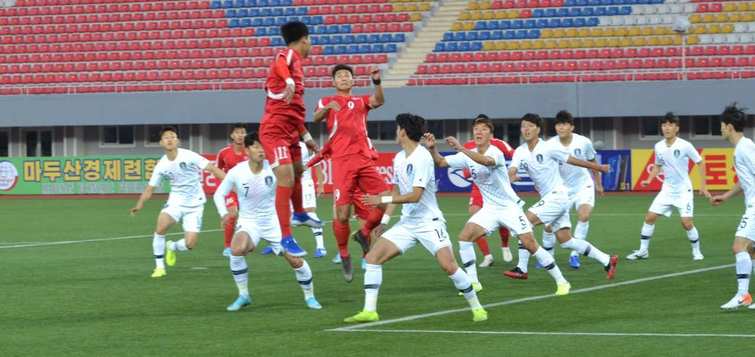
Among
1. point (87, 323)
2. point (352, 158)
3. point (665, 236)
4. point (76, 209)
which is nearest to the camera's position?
point (87, 323)

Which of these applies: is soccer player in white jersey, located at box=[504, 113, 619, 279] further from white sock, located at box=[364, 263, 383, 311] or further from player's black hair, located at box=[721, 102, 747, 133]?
white sock, located at box=[364, 263, 383, 311]

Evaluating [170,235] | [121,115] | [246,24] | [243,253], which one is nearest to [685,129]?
[246,24]

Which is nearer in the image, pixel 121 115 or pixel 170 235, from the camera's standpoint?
A: pixel 170 235

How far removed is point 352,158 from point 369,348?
5376mm

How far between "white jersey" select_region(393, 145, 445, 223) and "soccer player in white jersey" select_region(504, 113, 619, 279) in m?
4.45

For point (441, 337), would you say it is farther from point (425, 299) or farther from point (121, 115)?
point (121, 115)

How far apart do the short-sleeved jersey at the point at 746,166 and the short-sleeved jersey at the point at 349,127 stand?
4.70 meters

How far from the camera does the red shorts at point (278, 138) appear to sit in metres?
13.4

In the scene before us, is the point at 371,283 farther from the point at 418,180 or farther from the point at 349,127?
the point at 349,127

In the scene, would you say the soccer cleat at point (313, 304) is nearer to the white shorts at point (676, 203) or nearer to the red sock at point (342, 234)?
the red sock at point (342, 234)

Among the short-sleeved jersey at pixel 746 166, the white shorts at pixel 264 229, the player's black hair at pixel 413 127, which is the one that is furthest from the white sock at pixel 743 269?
the white shorts at pixel 264 229

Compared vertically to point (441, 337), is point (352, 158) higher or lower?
higher

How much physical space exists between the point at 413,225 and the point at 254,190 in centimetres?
240

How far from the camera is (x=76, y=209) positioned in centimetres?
3606
